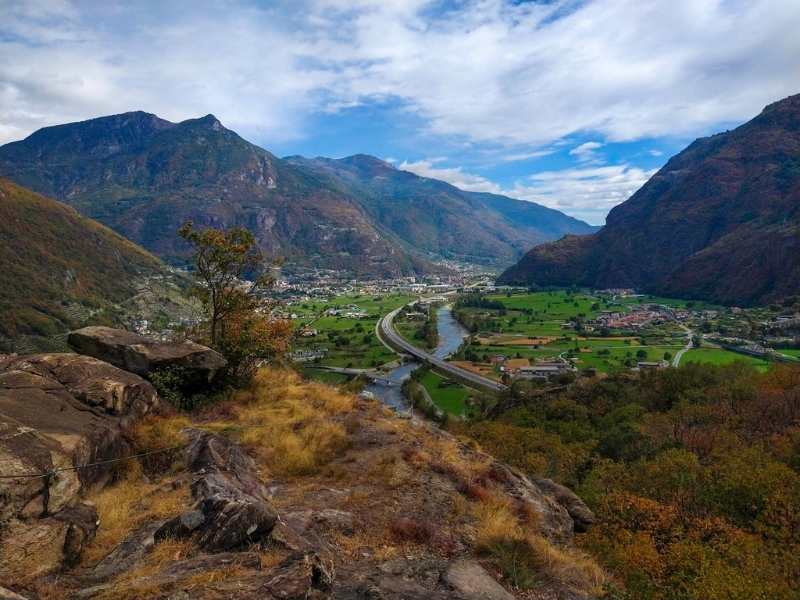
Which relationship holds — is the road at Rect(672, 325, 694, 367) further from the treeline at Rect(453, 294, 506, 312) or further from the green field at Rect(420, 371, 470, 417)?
the treeline at Rect(453, 294, 506, 312)

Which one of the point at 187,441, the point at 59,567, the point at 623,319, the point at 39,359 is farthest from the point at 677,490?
the point at 623,319

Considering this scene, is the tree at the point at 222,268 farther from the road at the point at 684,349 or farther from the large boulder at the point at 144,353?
the road at the point at 684,349

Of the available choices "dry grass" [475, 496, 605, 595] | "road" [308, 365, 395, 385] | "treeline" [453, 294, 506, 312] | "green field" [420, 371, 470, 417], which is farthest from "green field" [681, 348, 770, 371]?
"dry grass" [475, 496, 605, 595]

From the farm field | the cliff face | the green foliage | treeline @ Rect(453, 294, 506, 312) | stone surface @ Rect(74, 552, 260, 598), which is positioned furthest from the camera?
treeline @ Rect(453, 294, 506, 312)

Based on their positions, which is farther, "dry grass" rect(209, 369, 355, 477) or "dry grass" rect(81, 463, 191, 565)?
"dry grass" rect(209, 369, 355, 477)

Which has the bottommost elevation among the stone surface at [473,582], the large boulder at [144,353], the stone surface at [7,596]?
the stone surface at [473,582]

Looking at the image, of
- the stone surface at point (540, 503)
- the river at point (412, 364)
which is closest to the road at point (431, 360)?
the river at point (412, 364)

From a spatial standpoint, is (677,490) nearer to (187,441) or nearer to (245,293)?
(187,441)
